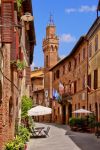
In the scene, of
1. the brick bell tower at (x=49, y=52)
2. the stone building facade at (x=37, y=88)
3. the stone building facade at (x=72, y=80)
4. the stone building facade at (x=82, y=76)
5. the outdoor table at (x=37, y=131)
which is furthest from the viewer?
the stone building facade at (x=37, y=88)

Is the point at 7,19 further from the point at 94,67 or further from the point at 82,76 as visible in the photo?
the point at 82,76

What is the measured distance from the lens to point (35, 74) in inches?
4306

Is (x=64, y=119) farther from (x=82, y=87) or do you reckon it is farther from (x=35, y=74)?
(x=35, y=74)

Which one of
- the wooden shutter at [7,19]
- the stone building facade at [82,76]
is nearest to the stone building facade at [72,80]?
the stone building facade at [82,76]

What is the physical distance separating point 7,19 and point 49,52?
269 feet

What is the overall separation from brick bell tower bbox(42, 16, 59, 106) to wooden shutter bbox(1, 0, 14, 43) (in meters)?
75.6

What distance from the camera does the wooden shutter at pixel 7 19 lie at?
46.7ft

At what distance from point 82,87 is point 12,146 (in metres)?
35.8

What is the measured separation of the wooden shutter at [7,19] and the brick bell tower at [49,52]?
75556mm

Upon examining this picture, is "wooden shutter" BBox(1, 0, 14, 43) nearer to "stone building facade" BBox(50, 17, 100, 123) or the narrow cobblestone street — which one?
the narrow cobblestone street

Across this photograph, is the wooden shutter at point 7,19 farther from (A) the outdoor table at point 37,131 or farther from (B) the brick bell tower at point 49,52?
(B) the brick bell tower at point 49,52

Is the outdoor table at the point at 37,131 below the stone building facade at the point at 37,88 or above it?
below

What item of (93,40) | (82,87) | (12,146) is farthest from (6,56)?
(82,87)

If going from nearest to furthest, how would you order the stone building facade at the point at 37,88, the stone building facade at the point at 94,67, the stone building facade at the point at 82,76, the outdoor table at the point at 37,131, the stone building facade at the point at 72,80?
the outdoor table at the point at 37,131, the stone building facade at the point at 94,67, the stone building facade at the point at 82,76, the stone building facade at the point at 72,80, the stone building facade at the point at 37,88
